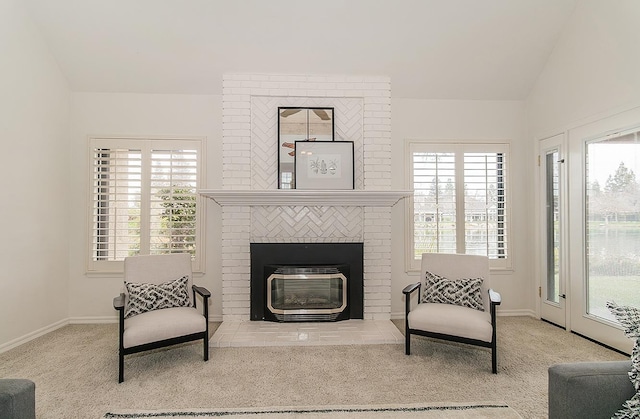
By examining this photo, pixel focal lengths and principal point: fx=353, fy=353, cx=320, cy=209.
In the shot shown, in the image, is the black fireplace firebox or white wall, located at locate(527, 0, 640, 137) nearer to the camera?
white wall, located at locate(527, 0, 640, 137)

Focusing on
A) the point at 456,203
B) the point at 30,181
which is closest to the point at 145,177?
the point at 30,181

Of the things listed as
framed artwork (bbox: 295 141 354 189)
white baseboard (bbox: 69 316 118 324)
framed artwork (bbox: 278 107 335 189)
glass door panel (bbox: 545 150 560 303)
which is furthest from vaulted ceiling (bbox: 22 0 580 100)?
white baseboard (bbox: 69 316 118 324)

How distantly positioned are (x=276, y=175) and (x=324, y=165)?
62 centimetres

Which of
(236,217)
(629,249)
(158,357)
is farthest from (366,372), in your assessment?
(629,249)

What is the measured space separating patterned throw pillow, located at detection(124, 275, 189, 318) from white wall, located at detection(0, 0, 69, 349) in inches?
52.8

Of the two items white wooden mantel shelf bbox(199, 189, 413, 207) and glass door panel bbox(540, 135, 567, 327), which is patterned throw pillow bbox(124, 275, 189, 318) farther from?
glass door panel bbox(540, 135, 567, 327)

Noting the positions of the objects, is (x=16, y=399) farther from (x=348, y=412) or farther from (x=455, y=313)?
(x=455, y=313)

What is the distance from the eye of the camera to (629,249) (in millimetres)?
3379

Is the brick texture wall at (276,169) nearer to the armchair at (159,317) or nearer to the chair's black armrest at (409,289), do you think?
the armchair at (159,317)

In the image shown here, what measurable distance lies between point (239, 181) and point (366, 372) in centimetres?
264

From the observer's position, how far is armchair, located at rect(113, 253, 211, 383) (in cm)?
294

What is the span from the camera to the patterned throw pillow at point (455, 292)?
3.49 metres

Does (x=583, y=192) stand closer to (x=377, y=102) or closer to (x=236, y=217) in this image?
(x=377, y=102)

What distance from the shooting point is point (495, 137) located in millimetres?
4820
